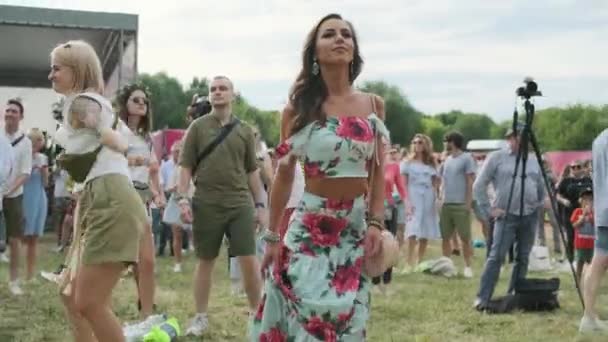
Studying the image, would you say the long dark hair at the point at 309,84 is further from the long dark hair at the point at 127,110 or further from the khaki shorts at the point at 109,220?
the long dark hair at the point at 127,110

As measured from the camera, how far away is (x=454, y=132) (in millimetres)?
11031

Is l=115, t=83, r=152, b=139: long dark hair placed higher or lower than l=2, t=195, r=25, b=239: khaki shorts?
higher

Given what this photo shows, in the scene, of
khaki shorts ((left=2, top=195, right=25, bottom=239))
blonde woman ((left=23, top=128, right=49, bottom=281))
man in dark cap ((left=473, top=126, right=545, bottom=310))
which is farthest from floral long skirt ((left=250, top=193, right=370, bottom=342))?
blonde woman ((left=23, top=128, right=49, bottom=281))

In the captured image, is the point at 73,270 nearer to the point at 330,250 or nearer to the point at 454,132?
the point at 330,250

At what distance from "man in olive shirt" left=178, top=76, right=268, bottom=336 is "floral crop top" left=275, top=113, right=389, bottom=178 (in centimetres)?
259

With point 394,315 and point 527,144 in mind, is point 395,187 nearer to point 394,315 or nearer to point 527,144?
point 527,144

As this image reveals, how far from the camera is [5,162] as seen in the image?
7574 millimetres

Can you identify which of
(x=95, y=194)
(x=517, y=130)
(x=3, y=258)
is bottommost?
(x=3, y=258)

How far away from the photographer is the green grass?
6336mm

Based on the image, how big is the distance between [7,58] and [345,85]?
1596cm

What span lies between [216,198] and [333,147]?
2729 millimetres

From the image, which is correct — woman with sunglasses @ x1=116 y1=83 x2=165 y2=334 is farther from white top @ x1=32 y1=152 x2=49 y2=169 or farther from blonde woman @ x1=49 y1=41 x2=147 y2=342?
white top @ x1=32 y1=152 x2=49 y2=169

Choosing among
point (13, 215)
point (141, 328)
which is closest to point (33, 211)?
point (13, 215)

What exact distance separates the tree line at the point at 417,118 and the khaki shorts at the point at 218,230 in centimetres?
425
